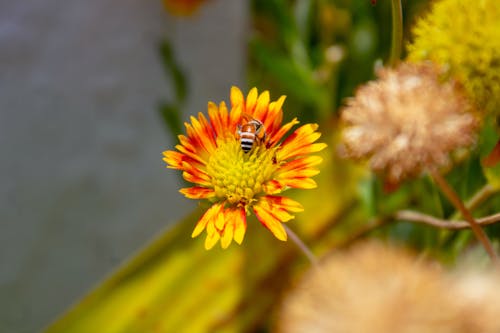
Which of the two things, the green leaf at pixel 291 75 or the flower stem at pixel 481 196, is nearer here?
the flower stem at pixel 481 196

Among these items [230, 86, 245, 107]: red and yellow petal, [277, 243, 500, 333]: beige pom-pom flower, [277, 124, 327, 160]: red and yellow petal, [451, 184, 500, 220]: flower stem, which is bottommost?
[277, 243, 500, 333]: beige pom-pom flower

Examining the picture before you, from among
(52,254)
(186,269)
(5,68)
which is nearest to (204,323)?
(186,269)

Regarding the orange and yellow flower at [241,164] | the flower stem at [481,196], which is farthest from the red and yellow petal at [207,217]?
the flower stem at [481,196]

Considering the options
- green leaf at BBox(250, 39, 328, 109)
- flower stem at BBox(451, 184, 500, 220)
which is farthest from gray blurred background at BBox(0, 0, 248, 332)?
flower stem at BBox(451, 184, 500, 220)

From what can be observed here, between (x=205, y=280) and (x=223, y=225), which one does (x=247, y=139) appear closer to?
(x=223, y=225)

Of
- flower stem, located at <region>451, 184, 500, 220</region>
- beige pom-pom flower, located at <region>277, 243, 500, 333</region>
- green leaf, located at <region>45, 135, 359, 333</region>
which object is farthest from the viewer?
green leaf, located at <region>45, 135, 359, 333</region>

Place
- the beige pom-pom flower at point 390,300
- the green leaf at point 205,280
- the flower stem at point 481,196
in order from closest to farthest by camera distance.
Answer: the beige pom-pom flower at point 390,300 < the flower stem at point 481,196 < the green leaf at point 205,280

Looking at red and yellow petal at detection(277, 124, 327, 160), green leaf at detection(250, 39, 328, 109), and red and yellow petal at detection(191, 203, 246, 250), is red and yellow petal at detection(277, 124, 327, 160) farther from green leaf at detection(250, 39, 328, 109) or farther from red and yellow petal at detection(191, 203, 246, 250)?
green leaf at detection(250, 39, 328, 109)

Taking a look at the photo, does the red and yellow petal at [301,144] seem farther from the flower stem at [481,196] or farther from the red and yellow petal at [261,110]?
the flower stem at [481,196]

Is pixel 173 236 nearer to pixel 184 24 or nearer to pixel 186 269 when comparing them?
pixel 186 269
